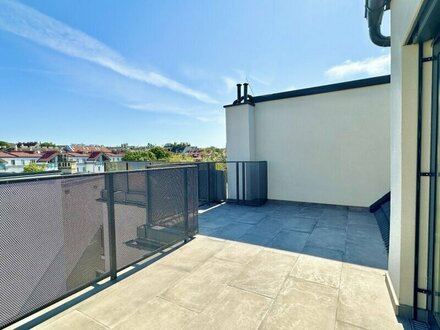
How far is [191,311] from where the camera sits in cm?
180

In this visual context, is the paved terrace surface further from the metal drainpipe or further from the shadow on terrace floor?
the metal drainpipe

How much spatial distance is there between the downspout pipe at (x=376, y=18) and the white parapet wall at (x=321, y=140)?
63.7 inches

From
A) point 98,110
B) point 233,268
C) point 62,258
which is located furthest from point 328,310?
point 98,110

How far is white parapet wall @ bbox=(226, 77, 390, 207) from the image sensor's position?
15.7 ft

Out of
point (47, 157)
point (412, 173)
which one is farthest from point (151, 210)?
point (47, 157)

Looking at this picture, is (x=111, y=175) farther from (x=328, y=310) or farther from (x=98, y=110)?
(x=98, y=110)

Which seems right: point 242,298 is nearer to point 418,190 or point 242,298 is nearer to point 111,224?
point 111,224

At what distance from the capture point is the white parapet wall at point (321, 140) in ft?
15.7

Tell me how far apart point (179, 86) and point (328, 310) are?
10.3 metres

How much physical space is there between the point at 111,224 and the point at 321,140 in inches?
205

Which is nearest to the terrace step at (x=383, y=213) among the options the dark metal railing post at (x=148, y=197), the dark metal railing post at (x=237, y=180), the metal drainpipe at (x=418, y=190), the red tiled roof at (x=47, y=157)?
the metal drainpipe at (x=418, y=190)

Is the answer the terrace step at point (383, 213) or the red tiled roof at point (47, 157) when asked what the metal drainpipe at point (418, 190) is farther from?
the red tiled roof at point (47, 157)

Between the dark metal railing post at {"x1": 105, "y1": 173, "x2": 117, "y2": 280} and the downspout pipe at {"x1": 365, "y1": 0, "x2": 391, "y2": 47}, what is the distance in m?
3.68

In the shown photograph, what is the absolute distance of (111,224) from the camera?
7.48ft
